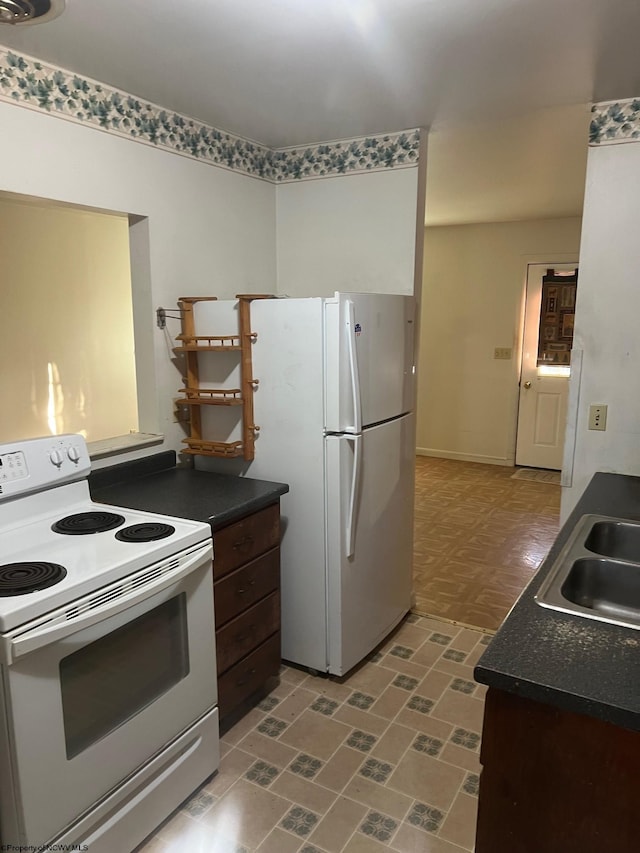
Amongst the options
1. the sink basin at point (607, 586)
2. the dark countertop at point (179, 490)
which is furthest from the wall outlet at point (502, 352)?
the sink basin at point (607, 586)

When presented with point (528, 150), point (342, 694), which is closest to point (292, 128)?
point (528, 150)

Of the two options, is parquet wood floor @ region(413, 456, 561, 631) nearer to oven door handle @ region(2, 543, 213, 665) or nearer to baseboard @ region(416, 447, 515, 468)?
baseboard @ region(416, 447, 515, 468)

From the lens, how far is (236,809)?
182 centimetres

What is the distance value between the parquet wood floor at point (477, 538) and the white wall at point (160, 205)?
1776 mm

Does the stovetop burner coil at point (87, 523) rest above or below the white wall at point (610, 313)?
below

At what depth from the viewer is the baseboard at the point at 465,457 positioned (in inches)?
238

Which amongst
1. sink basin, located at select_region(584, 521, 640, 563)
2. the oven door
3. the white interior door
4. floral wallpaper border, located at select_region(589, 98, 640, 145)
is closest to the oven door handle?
the oven door

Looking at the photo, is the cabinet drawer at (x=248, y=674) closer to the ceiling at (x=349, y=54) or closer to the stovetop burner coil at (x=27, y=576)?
the stovetop burner coil at (x=27, y=576)

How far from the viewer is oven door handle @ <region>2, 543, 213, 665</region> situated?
1.26 m

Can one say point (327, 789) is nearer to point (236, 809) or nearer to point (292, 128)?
point (236, 809)

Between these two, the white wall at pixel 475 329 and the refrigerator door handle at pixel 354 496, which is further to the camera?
the white wall at pixel 475 329

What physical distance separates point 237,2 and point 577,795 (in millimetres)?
1947

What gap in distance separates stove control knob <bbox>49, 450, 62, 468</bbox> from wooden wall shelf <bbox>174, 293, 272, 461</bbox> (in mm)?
679

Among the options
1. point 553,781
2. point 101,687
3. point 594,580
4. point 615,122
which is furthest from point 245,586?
point 615,122
